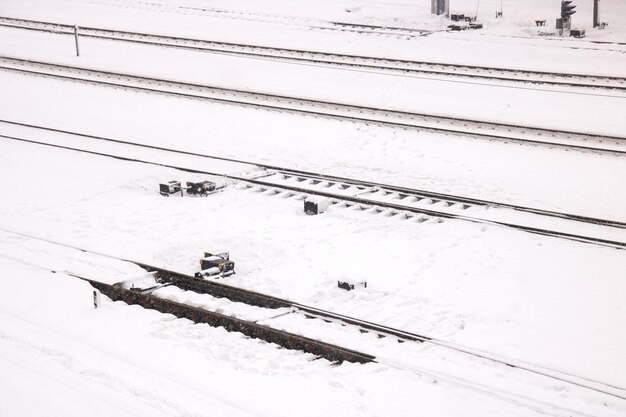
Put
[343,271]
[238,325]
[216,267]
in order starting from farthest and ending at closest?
[343,271], [216,267], [238,325]

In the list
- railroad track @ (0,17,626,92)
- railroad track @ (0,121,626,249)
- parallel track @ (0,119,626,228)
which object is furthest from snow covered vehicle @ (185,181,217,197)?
railroad track @ (0,17,626,92)

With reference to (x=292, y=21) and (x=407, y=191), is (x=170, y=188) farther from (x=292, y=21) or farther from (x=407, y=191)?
(x=292, y=21)

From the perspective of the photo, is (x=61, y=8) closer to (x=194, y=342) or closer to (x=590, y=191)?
(x=590, y=191)

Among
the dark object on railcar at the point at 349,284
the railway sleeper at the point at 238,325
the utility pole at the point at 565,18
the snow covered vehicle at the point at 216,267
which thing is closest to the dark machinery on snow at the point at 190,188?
the snow covered vehicle at the point at 216,267

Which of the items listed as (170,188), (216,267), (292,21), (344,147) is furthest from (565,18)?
(216,267)

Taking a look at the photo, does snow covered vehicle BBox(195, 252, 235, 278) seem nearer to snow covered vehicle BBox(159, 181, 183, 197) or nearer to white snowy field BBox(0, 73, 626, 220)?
snow covered vehicle BBox(159, 181, 183, 197)

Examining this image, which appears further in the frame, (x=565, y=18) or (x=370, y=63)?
(x=565, y=18)
